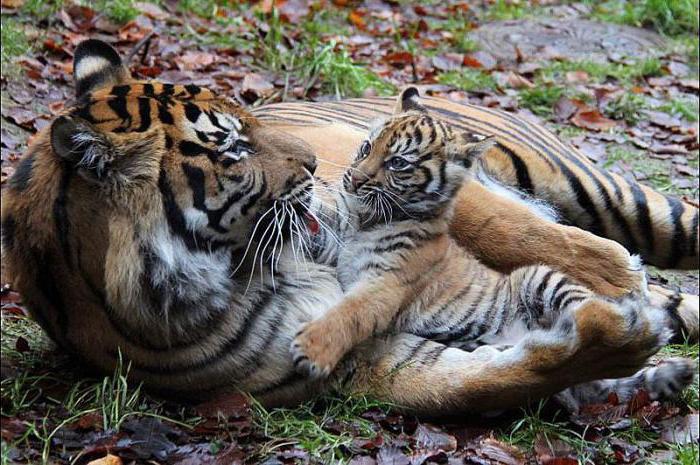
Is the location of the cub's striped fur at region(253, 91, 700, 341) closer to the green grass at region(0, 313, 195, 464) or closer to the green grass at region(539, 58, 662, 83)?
the green grass at region(0, 313, 195, 464)

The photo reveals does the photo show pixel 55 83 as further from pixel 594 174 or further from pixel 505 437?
pixel 505 437

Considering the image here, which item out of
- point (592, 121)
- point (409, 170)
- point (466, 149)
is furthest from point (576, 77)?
point (409, 170)

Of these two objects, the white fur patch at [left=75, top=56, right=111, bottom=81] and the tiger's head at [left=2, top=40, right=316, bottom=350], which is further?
the white fur patch at [left=75, top=56, right=111, bottom=81]

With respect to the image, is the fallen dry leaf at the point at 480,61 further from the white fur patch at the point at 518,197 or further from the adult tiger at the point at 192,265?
the adult tiger at the point at 192,265

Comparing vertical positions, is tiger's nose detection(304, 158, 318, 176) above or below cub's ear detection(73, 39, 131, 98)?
below

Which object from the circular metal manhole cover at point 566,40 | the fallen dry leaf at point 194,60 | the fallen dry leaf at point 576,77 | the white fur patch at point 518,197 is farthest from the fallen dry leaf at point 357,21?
the white fur patch at point 518,197

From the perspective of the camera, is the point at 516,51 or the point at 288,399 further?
the point at 516,51

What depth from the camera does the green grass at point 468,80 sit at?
712 centimetres

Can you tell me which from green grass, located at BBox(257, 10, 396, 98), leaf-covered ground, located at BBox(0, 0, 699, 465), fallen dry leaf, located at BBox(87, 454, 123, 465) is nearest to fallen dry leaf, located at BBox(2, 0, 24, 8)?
leaf-covered ground, located at BBox(0, 0, 699, 465)

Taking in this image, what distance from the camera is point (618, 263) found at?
3.45 metres

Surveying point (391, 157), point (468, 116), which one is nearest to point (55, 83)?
point (468, 116)

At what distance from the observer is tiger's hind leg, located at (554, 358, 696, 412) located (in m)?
3.29

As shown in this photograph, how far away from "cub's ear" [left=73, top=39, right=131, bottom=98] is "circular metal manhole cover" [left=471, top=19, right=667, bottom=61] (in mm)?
5286

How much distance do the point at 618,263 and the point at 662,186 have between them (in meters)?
2.30
